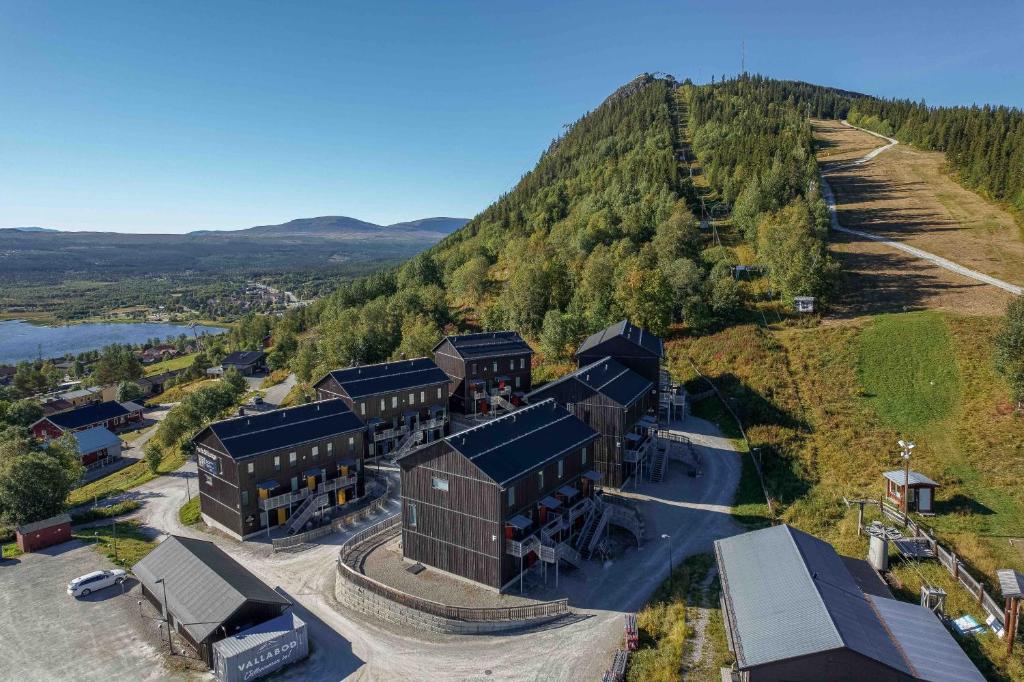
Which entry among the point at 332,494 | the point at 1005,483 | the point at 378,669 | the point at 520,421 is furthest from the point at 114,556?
the point at 1005,483

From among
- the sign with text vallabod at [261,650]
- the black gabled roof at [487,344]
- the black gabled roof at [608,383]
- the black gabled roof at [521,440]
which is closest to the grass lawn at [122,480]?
the black gabled roof at [487,344]

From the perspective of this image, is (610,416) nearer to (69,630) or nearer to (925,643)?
(925,643)

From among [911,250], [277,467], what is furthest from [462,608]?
[911,250]

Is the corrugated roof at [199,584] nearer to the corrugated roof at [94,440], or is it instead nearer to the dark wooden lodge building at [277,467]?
the dark wooden lodge building at [277,467]

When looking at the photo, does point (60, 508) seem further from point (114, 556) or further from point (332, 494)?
point (332, 494)

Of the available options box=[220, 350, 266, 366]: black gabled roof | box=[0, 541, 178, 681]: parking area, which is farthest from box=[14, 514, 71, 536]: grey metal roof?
box=[220, 350, 266, 366]: black gabled roof
